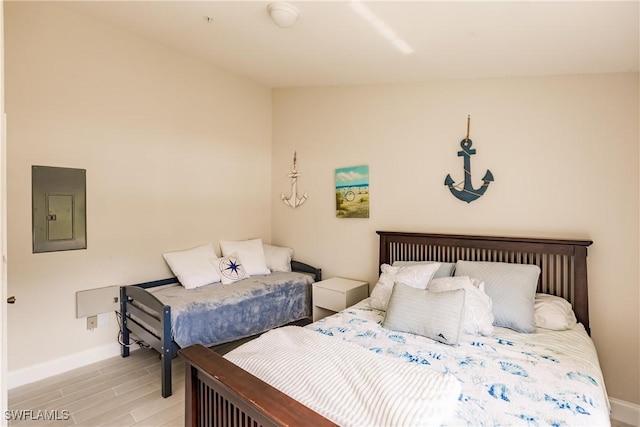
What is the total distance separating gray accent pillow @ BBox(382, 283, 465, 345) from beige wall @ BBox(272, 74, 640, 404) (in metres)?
0.96

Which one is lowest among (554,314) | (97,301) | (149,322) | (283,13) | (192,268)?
(149,322)

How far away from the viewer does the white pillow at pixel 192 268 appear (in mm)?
3248

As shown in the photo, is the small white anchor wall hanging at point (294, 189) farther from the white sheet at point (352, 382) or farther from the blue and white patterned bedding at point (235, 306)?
the white sheet at point (352, 382)

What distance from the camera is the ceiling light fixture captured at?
7.23ft

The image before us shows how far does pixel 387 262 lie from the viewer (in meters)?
3.28

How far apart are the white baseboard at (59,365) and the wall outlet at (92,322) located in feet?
0.62

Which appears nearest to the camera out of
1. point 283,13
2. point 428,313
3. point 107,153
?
point 428,313

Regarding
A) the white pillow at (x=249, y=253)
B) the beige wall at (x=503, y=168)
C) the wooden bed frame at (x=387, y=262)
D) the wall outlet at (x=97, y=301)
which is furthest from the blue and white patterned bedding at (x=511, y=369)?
the wall outlet at (x=97, y=301)

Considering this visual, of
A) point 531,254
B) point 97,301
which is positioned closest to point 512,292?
point 531,254

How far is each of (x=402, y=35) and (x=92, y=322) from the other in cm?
337

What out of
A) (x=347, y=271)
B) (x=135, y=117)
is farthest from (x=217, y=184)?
(x=347, y=271)

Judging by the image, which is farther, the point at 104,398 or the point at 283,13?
the point at 104,398

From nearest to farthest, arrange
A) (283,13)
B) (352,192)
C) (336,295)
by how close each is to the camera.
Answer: (283,13) → (336,295) → (352,192)

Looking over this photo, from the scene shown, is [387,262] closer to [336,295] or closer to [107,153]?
[336,295]
